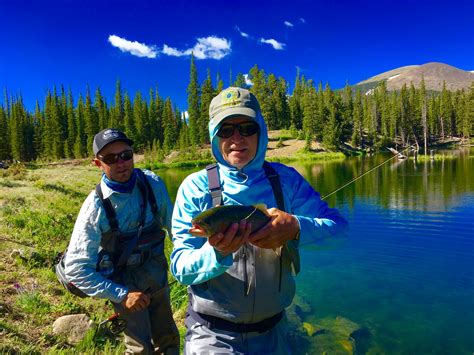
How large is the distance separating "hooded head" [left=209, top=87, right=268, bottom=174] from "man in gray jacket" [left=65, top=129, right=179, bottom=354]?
1841 mm

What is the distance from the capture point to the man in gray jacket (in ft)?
12.3

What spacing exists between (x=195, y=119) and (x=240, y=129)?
276 ft

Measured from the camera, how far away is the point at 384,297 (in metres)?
10.3

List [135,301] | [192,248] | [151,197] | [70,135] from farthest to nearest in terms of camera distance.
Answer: [70,135] < [151,197] < [135,301] < [192,248]

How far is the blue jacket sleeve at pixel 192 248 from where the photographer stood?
2304 mm

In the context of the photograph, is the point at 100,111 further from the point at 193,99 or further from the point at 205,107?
the point at 205,107

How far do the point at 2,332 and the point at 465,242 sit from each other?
1534 cm

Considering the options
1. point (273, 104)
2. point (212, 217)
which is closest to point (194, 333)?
point (212, 217)

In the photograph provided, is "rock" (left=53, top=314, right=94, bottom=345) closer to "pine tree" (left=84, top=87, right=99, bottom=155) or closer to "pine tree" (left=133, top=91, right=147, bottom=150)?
"pine tree" (left=84, top=87, right=99, bottom=155)

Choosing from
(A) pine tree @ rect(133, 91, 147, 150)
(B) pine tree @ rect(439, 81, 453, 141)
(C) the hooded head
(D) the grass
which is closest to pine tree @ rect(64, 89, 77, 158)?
(A) pine tree @ rect(133, 91, 147, 150)

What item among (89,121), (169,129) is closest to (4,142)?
(89,121)

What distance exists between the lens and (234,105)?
2.57 metres

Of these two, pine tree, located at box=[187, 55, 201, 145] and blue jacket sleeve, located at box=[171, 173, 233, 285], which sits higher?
pine tree, located at box=[187, 55, 201, 145]

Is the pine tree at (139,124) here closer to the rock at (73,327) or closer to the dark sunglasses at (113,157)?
the rock at (73,327)
